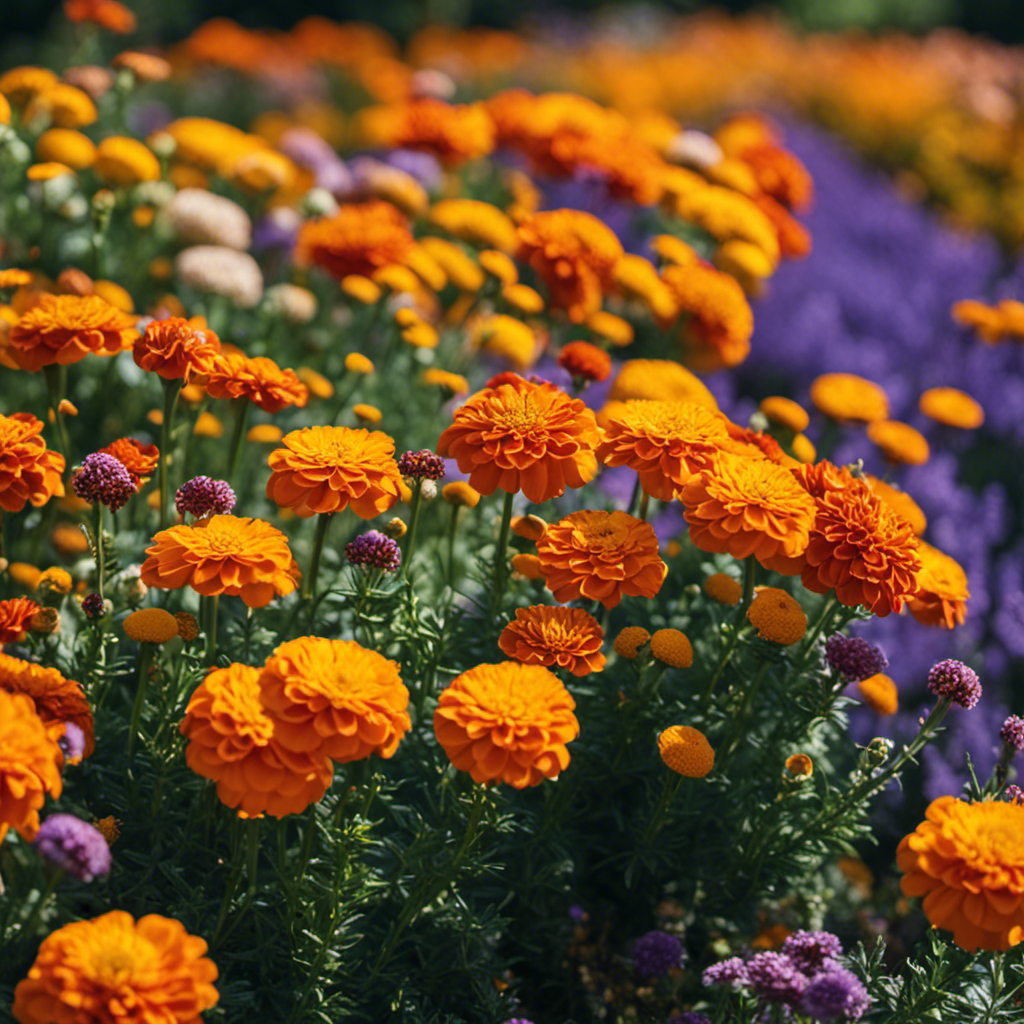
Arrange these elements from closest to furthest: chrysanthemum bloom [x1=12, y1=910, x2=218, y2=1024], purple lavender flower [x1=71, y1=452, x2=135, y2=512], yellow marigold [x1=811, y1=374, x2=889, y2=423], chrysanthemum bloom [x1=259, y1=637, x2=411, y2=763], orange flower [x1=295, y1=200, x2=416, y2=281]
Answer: chrysanthemum bloom [x1=12, y1=910, x2=218, y2=1024], chrysanthemum bloom [x1=259, y1=637, x2=411, y2=763], purple lavender flower [x1=71, y1=452, x2=135, y2=512], yellow marigold [x1=811, y1=374, x2=889, y2=423], orange flower [x1=295, y1=200, x2=416, y2=281]

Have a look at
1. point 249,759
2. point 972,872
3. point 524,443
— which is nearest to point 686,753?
point 972,872

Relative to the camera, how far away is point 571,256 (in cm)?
279

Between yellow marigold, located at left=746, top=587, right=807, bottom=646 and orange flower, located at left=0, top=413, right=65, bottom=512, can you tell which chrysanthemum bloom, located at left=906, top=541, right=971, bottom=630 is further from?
orange flower, located at left=0, top=413, right=65, bottom=512

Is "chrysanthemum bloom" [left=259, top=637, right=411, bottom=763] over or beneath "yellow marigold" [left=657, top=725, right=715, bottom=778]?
over

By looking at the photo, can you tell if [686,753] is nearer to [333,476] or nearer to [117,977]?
[333,476]

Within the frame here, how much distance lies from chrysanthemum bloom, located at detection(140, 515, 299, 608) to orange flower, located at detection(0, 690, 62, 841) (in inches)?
11.0

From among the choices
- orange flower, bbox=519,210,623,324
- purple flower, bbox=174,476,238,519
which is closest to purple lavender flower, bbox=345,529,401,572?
purple flower, bbox=174,476,238,519

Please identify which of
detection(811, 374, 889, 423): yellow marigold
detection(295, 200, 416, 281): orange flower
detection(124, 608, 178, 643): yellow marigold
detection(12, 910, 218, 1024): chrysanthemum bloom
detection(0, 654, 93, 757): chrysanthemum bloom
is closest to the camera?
detection(12, 910, 218, 1024): chrysanthemum bloom

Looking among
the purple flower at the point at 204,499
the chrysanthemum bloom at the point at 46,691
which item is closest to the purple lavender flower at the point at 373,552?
the purple flower at the point at 204,499

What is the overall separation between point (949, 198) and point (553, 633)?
8.15m

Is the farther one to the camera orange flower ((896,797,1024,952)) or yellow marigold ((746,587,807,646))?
yellow marigold ((746,587,807,646))

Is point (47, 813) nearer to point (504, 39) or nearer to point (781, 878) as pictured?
point (781, 878)

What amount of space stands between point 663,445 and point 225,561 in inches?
28.8

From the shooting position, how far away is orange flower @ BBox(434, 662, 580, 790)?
1434 millimetres
